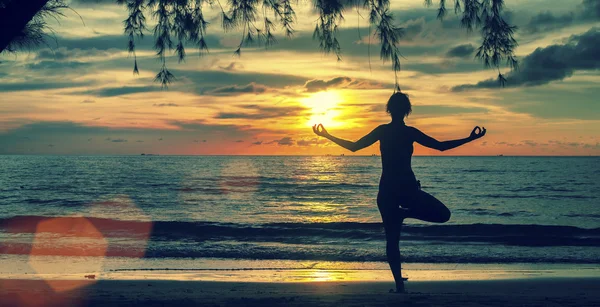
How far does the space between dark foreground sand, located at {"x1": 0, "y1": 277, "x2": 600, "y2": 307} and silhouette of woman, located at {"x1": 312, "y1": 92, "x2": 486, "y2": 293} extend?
4.37 feet

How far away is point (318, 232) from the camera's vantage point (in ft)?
71.1

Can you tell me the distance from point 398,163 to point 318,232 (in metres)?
16.0

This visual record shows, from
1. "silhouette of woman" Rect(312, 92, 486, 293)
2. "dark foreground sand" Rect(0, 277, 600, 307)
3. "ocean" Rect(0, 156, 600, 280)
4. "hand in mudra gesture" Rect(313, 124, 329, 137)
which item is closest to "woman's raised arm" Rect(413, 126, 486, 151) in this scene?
"silhouette of woman" Rect(312, 92, 486, 293)

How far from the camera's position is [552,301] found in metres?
7.36

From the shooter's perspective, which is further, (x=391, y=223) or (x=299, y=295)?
(x=299, y=295)

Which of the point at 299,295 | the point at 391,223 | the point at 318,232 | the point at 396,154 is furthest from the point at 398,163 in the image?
the point at 318,232

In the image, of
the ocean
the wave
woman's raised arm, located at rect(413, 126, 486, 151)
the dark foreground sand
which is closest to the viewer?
woman's raised arm, located at rect(413, 126, 486, 151)

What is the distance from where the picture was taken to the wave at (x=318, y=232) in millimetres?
19750

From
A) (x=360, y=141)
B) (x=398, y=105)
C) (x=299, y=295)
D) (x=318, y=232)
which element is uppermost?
(x=398, y=105)

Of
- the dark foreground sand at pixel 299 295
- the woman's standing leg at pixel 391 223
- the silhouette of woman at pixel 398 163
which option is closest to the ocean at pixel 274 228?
the dark foreground sand at pixel 299 295

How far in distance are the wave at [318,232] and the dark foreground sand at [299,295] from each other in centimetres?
909

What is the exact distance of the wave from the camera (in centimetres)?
1975

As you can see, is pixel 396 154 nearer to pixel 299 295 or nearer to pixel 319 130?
pixel 319 130

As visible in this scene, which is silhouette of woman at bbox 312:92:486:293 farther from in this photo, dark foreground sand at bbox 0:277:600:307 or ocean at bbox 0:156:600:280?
ocean at bbox 0:156:600:280
